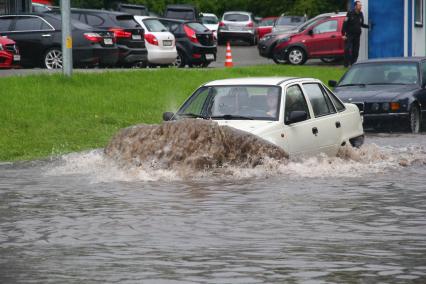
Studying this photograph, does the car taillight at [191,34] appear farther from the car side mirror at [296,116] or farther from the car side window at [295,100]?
the car side mirror at [296,116]

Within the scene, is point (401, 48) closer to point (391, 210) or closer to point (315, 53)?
point (315, 53)

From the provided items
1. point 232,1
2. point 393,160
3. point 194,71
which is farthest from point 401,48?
point 232,1

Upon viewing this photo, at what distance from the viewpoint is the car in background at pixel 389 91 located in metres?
24.9

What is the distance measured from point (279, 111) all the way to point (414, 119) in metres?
8.95

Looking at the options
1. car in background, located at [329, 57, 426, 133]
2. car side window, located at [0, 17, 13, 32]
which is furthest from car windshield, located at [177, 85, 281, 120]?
car side window, located at [0, 17, 13, 32]

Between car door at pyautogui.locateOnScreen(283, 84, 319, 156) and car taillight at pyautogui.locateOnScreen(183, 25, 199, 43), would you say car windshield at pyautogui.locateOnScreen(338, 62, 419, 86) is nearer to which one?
car door at pyautogui.locateOnScreen(283, 84, 319, 156)

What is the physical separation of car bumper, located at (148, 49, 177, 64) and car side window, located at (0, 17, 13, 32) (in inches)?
181

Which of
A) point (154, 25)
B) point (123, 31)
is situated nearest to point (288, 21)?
point (154, 25)

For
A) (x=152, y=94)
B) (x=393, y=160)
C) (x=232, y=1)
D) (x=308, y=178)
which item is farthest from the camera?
(x=232, y=1)

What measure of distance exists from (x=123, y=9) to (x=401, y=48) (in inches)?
912

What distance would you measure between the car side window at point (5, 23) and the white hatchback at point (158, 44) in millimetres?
4487

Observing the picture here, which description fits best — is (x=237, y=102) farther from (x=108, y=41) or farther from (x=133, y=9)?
(x=133, y=9)

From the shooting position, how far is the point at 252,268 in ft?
31.8

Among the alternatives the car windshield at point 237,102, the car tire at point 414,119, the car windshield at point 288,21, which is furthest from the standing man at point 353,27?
the car windshield at point 288,21
